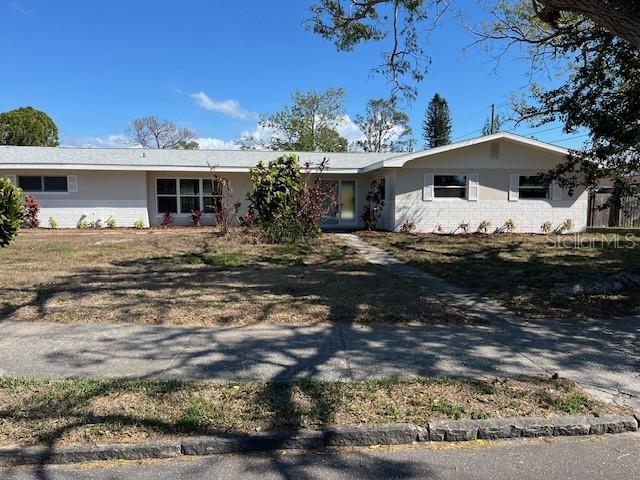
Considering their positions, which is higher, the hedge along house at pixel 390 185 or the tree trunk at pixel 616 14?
the tree trunk at pixel 616 14

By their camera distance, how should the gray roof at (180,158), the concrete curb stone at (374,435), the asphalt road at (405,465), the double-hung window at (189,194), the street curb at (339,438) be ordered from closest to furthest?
the asphalt road at (405,465)
the street curb at (339,438)
the concrete curb stone at (374,435)
the gray roof at (180,158)
the double-hung window at (189,194)

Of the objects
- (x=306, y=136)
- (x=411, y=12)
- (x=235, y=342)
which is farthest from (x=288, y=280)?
(x=306, y=136)

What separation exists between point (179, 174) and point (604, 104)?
15496 mm

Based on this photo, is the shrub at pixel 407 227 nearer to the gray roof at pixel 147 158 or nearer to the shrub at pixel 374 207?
the shrub at pixel 374 207

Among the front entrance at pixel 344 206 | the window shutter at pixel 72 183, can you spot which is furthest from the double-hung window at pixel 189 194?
the front entrance at pixel 344 206

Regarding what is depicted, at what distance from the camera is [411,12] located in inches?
442

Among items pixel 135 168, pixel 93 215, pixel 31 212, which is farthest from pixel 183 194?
pixel 31 212

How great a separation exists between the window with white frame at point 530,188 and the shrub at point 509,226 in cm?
111

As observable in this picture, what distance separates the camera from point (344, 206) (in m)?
21.5

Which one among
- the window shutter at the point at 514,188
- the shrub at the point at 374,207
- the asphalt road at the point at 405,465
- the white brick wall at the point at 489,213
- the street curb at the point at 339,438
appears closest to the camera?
the asphalt road at the point at 405,465

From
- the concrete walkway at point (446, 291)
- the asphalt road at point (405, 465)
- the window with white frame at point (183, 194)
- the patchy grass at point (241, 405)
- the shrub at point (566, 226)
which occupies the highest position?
the window with white frame at point (183, 194)

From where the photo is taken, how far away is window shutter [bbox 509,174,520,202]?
738 inches

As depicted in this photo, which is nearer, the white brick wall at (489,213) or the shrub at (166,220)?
the white brick wall at (489,213)

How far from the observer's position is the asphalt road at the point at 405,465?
2941 millimetres
